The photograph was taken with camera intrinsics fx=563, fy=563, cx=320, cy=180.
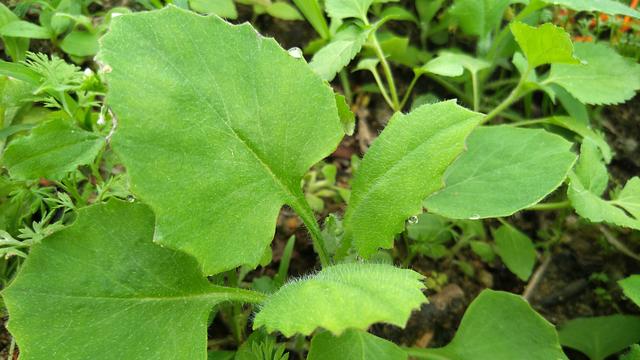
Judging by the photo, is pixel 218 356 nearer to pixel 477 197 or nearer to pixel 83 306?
pixel 83 306

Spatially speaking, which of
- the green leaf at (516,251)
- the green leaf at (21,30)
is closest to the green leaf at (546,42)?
the green leaf at (516,251)

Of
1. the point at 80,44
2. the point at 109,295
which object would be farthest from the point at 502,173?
the point at 80,44

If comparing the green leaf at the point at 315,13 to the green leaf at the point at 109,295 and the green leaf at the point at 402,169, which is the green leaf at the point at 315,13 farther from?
the green leaf at the point at 109,295

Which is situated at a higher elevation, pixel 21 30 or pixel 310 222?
pixel 21 30

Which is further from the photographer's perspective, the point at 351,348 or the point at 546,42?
the point at 546,42

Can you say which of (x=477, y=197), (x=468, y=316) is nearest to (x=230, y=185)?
(x=477, y=197)

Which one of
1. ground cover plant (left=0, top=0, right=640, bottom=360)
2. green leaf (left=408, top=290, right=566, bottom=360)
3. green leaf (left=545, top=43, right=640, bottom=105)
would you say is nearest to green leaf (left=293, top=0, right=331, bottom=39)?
ground cover plant (left=0, top=0, right=640, bottom=360)

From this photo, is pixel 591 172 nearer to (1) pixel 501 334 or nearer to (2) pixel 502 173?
(2) pixel 502 173
